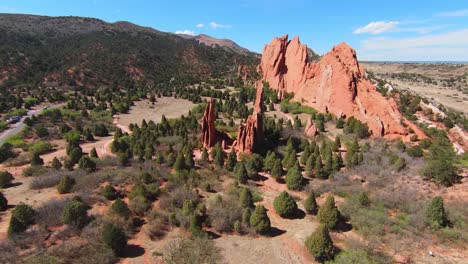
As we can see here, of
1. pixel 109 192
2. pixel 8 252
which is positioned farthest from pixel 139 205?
pixel 8 252

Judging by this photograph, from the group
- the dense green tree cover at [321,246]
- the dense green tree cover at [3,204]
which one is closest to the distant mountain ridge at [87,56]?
the dense green tree cover at [3,204]

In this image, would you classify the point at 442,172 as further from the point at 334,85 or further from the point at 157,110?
the point at 157,110

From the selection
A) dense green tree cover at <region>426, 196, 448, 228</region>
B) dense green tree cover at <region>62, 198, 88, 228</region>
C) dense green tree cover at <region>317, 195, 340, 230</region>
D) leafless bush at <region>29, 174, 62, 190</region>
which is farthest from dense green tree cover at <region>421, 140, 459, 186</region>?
leafless bush at <region>29, 174, 62, 190</region>

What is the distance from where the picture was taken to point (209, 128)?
1714 inches

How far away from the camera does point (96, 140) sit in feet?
175

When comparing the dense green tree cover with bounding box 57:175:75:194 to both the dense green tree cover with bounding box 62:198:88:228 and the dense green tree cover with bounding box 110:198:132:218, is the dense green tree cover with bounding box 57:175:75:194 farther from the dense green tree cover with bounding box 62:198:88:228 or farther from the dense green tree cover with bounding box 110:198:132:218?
the dense green tree cover with bounding box 110:198:132:218

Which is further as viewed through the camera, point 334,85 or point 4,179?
point 334,85

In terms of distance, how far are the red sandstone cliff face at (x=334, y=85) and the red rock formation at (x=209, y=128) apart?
29.4 metres

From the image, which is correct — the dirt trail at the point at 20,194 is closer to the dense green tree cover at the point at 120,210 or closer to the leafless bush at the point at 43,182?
the leafless bush at the point at 43,182

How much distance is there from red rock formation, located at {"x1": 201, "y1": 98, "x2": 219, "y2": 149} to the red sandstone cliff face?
2940 centimetres

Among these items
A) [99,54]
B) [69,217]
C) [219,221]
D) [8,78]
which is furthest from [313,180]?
[99,54]

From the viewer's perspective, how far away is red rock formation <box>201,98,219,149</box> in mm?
42938

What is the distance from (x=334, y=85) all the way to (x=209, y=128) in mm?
33041

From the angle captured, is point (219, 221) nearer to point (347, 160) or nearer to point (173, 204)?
point (173, 204)
